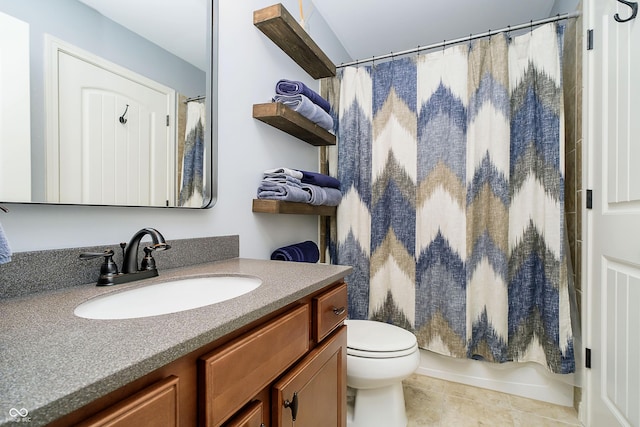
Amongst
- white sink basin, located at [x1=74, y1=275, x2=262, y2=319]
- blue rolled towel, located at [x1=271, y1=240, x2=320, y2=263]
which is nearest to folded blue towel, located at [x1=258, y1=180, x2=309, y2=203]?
blue rolled towel, located at [x1=271, y1=240, x2=320, y2=263]

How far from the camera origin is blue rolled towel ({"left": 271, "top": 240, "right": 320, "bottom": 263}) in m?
1.52

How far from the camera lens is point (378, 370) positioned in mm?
1279

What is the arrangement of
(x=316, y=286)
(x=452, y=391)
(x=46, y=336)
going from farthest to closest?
(x=452, y=391) < (x=316, y=286) < (x=46, y=336)

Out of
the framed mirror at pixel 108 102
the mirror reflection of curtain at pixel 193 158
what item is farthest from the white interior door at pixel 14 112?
the mirror reflection of curtain at pixel 193 158

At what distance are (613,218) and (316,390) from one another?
4.29ft

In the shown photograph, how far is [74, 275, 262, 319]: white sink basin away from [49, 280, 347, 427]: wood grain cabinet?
0.22 m

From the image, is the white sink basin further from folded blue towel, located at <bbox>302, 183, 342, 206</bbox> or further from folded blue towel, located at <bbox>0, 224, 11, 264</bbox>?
folded blue towel, located at <bbox>302, 183, 342, 206</bbox>

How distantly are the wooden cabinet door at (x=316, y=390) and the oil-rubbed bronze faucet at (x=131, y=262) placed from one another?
0.49 m

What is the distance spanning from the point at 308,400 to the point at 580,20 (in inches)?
82.0

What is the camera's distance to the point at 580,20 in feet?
4.91

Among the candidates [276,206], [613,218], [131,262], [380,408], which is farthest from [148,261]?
[613,218]

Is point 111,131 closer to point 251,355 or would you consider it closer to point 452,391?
point 251,355

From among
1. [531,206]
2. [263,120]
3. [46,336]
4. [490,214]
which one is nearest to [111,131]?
[46,336]

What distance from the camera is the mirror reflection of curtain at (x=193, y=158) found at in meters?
1.08
